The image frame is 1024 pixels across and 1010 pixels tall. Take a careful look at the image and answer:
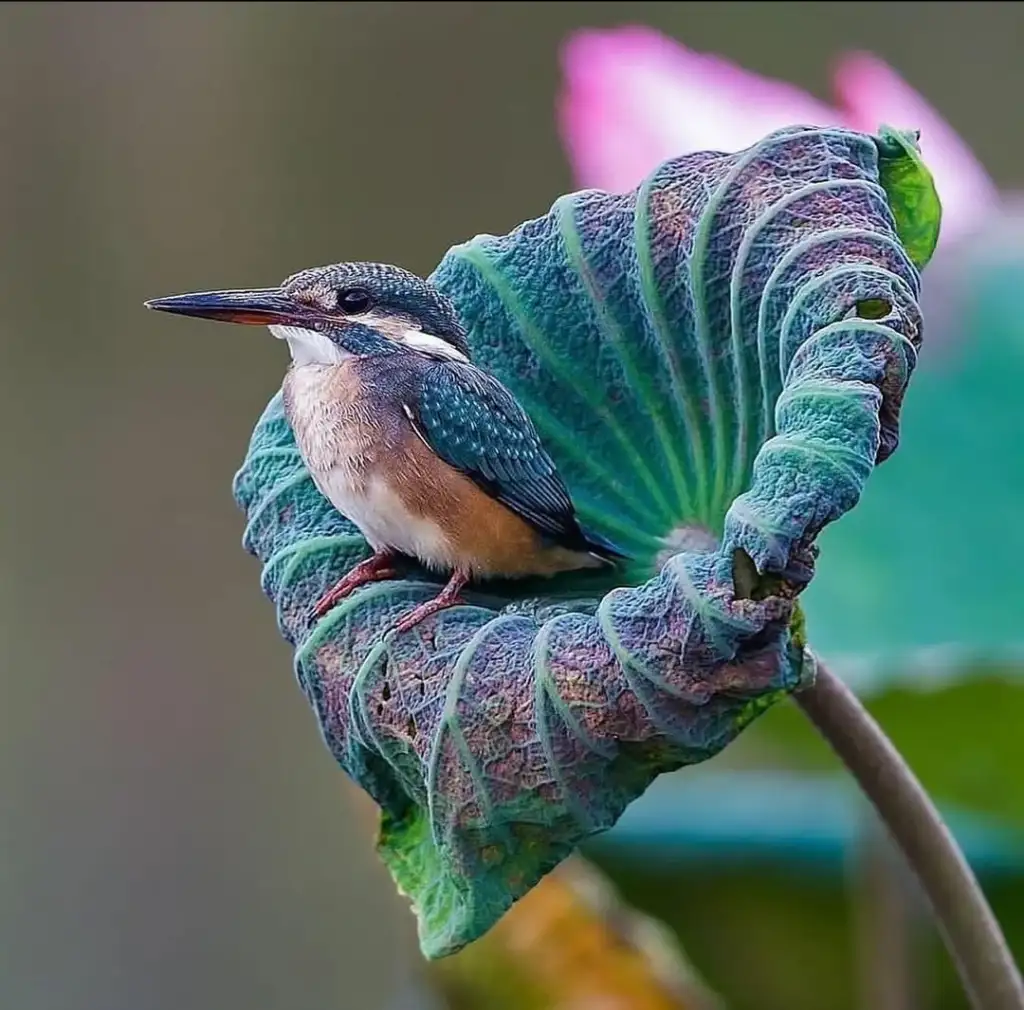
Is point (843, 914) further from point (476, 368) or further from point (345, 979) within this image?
point (476, 368)

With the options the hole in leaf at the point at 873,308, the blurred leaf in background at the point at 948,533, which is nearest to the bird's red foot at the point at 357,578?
the hole in leaf at the point at 873,308

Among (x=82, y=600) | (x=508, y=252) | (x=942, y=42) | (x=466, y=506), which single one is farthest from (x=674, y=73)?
(x=82, y=600)

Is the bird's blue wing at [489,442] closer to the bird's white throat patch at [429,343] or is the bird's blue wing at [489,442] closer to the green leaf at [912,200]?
the bird's white throat patch at [429,343]

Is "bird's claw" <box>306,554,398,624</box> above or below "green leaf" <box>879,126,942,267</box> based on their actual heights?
below

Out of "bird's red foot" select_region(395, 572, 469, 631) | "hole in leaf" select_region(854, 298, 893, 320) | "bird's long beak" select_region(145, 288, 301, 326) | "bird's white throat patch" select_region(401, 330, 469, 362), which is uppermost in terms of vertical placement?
"bird's long beak" select_region(145, 288, 301, 326)

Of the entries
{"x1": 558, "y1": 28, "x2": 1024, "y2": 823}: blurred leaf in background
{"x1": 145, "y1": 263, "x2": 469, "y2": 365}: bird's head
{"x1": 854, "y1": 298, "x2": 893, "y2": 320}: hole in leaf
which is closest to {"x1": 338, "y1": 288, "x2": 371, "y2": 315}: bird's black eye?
{"x1": 145, "y1": 263, "x2": 469, "y2": 365}: bird's head

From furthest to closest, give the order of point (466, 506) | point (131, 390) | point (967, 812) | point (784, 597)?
1. point (131, 390)
2. point (967, 812)
3. point (466, 506)
4. point (784, 597)

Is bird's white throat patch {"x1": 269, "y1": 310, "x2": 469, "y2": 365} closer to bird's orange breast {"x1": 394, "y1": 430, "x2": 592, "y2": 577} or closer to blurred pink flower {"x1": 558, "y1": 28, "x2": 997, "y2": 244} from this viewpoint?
bird's orange breast {"x1": 394, "y1": 430, "x2": 592, "y2": 577}

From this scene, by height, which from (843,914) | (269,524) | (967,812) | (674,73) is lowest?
(843,914)
